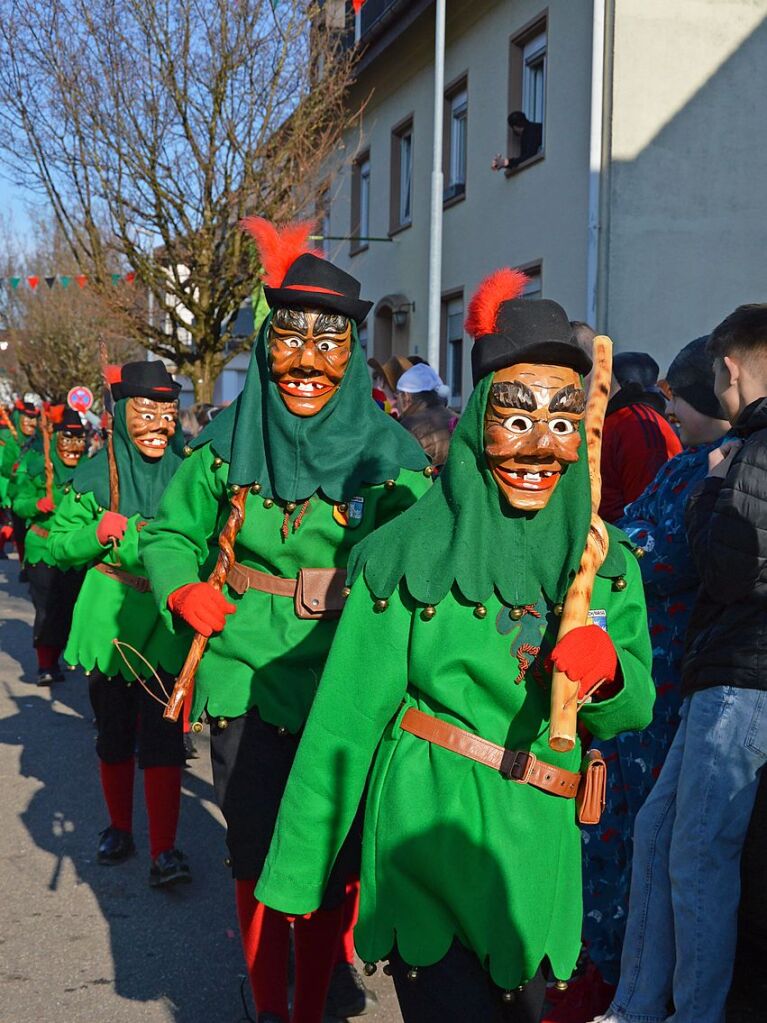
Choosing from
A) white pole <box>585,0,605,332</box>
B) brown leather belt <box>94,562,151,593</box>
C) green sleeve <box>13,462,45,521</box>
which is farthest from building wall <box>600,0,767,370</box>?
brown leather belt <box>94,562,151,593</box>

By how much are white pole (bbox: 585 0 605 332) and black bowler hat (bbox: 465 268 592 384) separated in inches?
410

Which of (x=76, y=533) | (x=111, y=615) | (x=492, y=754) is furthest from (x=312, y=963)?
(x=76, y=533)

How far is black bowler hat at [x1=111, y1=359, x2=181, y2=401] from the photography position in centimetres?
577

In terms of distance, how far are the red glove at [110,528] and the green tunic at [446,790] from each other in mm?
2894

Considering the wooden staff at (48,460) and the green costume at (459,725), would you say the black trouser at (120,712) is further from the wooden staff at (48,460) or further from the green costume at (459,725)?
the wooden staff at (48,460)

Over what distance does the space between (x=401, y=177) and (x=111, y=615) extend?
1474cm

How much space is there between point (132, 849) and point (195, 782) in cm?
129

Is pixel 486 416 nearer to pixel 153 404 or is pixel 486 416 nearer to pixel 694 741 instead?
pixel 694 741

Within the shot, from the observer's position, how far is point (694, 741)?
3.45m

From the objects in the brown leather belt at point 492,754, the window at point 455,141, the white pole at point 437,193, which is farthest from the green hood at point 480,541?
the window at point 455,141

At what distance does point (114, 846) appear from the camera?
18.1ft

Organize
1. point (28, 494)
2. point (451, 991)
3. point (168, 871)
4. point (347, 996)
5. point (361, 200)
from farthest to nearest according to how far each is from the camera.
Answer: point (361, 200), point (28, 494), point (168, 871), point (347, 996), point (451, 991)

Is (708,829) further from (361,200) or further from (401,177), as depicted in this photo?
(361,200)

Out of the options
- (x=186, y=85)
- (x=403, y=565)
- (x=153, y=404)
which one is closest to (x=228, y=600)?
(x=403, y=565)
